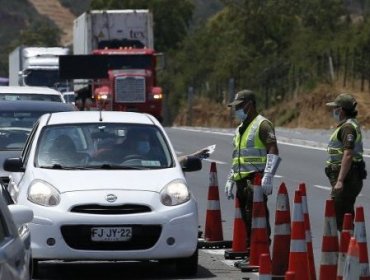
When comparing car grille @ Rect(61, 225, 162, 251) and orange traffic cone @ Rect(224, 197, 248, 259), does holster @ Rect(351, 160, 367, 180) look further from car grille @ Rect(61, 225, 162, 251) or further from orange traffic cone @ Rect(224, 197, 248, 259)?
car grille @ Rect(61, 225, 162, 251)

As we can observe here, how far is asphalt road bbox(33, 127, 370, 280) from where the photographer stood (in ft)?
44.2

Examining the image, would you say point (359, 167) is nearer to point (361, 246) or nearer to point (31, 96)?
point (361, 246)

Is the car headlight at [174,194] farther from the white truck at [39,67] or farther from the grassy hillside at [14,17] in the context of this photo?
the grassy hillside at [14,17]

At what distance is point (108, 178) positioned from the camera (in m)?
13.0

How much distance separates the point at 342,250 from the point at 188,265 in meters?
2.97

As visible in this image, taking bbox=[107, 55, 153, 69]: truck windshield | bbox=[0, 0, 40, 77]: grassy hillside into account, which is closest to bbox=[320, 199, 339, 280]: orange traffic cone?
bbox=[107, 55, 153, 69]: truck windshield

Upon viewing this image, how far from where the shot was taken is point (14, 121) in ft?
60.2

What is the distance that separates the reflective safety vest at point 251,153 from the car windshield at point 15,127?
4.89 meters

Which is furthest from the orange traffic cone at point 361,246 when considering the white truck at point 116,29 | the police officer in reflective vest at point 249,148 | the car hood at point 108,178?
the white truck at point 116,29

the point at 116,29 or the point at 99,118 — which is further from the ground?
the point at 116,29

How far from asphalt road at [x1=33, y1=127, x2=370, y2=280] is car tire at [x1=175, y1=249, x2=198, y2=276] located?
8 centimetres

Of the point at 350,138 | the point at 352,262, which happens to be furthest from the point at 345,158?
the point at 352,262

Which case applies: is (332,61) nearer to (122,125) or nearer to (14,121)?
(14,121)

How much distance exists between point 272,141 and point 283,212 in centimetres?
185
